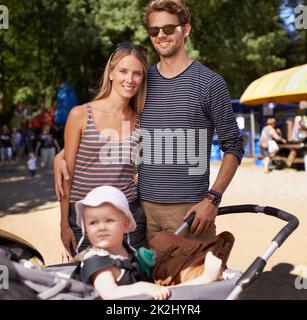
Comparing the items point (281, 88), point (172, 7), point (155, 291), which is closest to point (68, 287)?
point (155, 291)

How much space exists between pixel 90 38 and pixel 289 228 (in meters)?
18.0

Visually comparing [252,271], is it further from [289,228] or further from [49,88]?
[49,88]

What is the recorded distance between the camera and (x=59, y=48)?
24203 millimetres

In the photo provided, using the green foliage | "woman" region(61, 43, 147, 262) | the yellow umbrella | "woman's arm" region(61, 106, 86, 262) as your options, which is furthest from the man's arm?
the green foliage

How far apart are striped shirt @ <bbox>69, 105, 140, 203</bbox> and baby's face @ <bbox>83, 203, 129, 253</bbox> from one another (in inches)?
14.9

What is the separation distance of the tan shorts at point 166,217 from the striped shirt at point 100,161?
0.23 metres

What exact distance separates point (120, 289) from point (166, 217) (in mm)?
737

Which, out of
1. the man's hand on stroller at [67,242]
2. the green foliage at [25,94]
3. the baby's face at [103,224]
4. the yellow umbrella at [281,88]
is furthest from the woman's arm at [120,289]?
the green foliage at [25,94]

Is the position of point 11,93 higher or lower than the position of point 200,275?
higher

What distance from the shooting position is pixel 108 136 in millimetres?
2598

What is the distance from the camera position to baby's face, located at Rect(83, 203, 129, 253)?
2182mm

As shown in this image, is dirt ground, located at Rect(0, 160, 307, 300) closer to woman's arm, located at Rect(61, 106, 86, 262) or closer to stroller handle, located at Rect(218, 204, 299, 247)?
stroller handle, located at Rect(218, 204, 299, 247)

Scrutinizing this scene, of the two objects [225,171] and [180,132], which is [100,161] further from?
[225,171]
